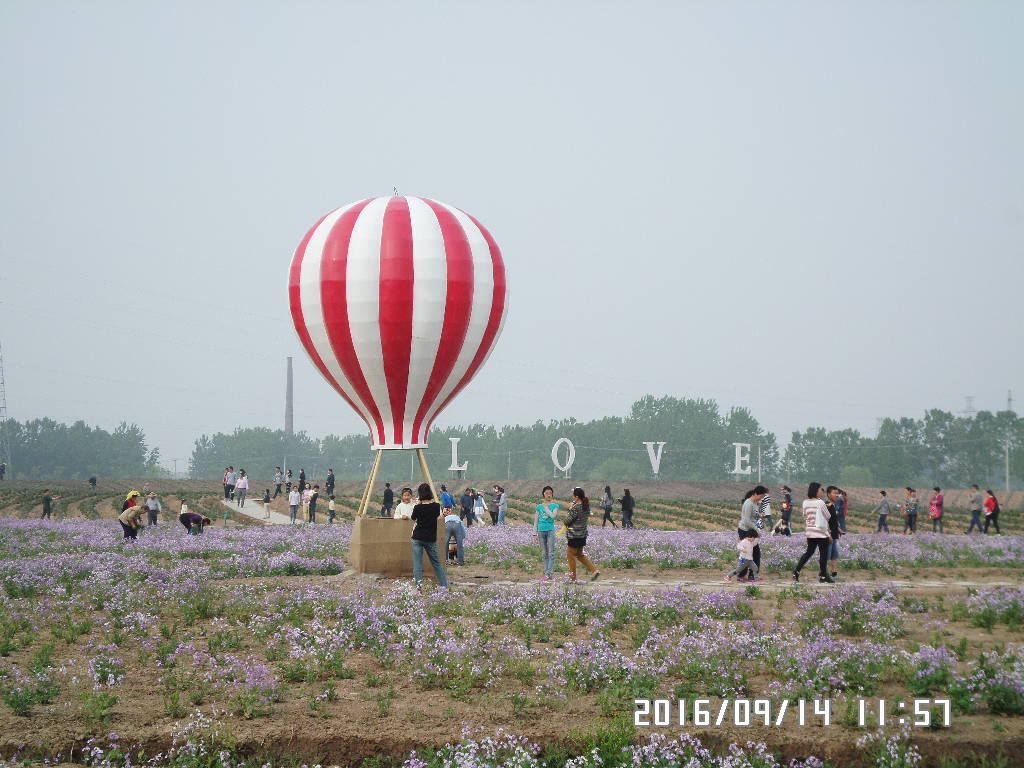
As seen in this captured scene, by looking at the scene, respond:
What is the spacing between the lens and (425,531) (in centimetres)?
1723

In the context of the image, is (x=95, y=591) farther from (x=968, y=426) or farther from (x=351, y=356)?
(x=968, y=426)

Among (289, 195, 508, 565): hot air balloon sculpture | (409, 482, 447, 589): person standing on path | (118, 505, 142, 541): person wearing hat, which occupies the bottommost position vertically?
(118, 505, 142, 541): person wearing hat

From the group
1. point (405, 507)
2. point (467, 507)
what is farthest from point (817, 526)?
point (467, 507)

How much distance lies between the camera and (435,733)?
928 centimetres

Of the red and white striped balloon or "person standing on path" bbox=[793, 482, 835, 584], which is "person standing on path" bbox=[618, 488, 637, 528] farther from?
"person standing on path" bbox=[793, 482, 835, 584]

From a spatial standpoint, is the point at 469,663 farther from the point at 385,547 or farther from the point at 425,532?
the point at 385,547

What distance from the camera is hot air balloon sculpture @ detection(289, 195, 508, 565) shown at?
67.8 ft

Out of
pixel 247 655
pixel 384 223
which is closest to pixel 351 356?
pixel 384 223

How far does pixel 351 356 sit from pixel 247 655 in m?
9.63

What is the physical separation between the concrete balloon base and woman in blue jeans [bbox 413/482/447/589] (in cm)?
182

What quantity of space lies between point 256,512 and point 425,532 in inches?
1255

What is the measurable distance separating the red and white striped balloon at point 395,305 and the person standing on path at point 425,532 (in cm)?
420

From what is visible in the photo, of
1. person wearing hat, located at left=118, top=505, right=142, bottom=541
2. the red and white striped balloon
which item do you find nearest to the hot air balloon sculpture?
the red and white striped balloon
